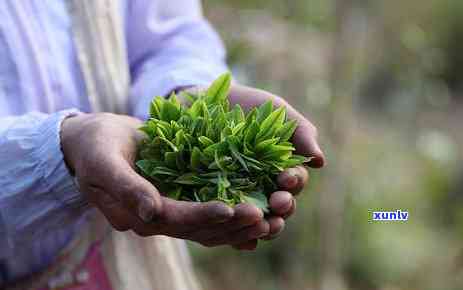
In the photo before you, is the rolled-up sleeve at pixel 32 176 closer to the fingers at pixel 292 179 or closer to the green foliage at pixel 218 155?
the green foliage at pixel 218 155

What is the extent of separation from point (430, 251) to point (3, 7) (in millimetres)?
2236

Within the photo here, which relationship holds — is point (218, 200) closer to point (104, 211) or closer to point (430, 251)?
point (104, 211)

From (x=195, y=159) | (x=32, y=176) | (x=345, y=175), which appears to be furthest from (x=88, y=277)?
(x=345, y=175)

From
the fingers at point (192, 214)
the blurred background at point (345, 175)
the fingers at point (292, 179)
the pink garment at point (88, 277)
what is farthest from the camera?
the blurred background at point (345, 175)

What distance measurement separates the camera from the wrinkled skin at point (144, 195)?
0.89 meters

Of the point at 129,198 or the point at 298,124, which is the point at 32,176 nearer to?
the point at 129,198

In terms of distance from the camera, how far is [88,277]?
1.23m

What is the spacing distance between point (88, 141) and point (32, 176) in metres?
0.12

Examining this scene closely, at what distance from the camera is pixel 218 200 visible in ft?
3.07

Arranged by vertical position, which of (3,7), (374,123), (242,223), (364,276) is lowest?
(364,276)

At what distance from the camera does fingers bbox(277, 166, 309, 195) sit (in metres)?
0.98

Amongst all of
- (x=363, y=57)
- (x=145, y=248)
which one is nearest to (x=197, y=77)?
(x=145, y=248)

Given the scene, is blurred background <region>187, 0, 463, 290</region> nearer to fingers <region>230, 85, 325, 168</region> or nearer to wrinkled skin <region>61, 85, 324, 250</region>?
fingers <region>230, 85, 325, 168</region>

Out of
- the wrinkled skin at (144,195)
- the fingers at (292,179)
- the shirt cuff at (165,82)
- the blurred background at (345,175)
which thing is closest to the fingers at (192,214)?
the wrinkled skin at (144,195)
